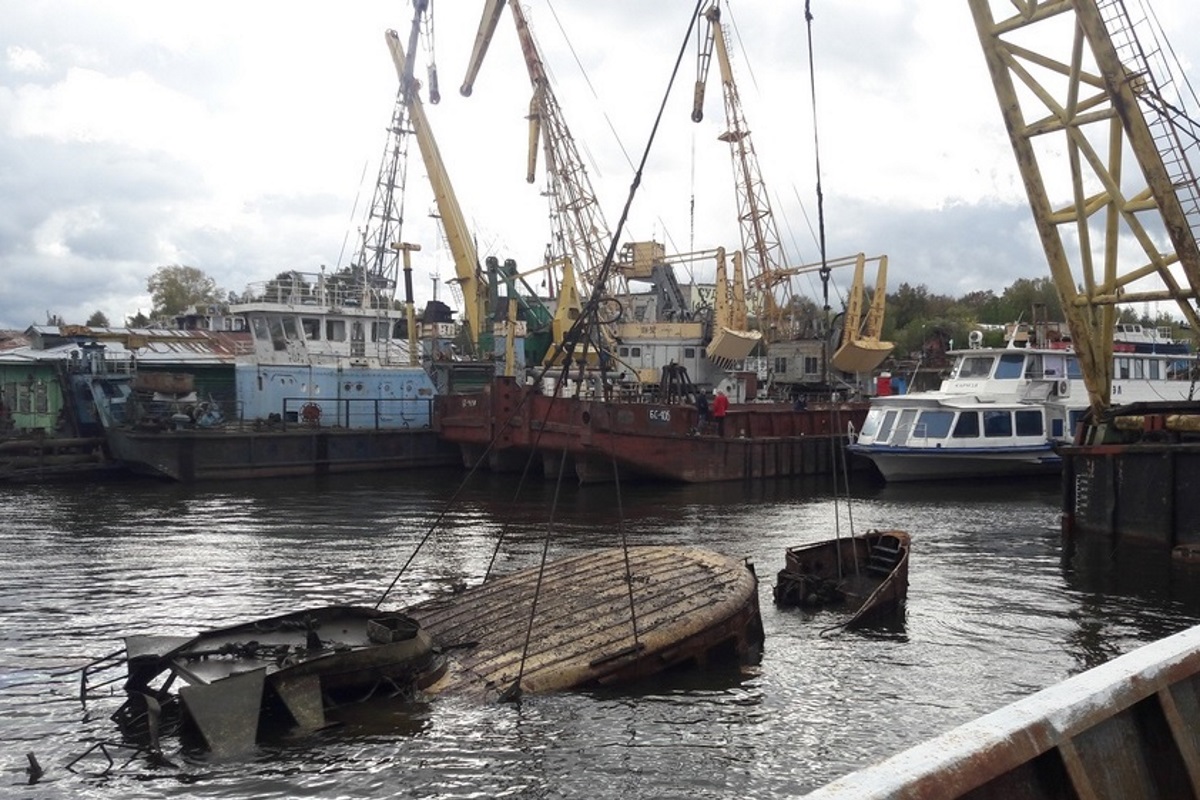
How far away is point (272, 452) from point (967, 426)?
20646 millimetres

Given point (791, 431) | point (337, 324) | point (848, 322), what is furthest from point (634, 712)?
point (848, 322)

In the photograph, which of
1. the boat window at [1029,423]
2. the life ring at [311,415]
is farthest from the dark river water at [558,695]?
the life ring at [311,415]

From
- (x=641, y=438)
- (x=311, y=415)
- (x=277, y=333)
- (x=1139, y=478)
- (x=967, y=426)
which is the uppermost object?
(x=277, y=333)

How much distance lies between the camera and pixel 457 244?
120 ft

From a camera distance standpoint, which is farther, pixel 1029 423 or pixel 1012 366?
pixel 1012 366

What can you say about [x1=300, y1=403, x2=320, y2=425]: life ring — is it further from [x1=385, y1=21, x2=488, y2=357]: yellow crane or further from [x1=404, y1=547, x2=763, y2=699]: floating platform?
[x1=404, y1=547, x2=763, y2=699]: floating platform

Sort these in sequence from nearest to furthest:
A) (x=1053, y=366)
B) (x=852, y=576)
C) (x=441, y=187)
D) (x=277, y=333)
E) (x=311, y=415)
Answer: (x=852, y=576) < (x=1053, y=366) < (x=311, y=415) < (x=277, y=333) < (x=441, y=187)

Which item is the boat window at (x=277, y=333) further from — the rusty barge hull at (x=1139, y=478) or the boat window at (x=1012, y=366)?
the rusty barge hull at (x=1139, y=478)

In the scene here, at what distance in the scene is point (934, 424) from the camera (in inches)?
1110

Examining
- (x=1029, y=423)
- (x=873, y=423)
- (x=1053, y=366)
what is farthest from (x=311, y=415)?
(x=1053, y=366)

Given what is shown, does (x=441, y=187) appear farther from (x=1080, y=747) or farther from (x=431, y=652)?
(x=1080, y=747)

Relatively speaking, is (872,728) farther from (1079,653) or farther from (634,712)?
(1079,653)

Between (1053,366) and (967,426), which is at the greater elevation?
(1053,366)

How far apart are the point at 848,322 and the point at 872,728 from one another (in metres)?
34.5
